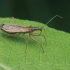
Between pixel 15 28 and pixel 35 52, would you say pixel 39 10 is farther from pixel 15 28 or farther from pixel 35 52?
pixel 35 52

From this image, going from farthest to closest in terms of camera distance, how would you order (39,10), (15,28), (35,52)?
(39,10), (15,28), (35,52)

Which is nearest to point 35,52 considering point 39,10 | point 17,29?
point 17,29

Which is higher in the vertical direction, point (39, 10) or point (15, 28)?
point (15, 28)

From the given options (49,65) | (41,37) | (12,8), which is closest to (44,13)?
(12,8)

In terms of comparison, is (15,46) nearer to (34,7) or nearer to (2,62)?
(2,62)

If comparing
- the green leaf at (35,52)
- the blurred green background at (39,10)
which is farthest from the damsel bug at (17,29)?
the blurred green background at (39,10)

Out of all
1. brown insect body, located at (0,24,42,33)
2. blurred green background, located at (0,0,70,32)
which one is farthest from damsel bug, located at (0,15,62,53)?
blurred green background, located at (0,0,70,32)

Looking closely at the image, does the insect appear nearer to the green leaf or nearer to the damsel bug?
the damsel bug
